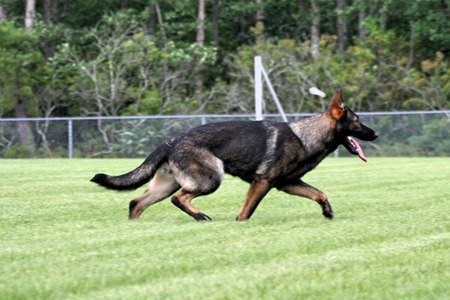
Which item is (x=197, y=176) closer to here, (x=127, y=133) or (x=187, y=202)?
(x=187, y=202)

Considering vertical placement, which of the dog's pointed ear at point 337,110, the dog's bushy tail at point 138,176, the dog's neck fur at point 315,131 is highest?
the dog's pointed ear at point 337,110

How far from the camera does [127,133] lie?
107 ft

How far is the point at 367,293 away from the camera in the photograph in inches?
244

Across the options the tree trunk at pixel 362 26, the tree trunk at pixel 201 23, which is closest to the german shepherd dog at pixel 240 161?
the tree trunk at pixel 362 26

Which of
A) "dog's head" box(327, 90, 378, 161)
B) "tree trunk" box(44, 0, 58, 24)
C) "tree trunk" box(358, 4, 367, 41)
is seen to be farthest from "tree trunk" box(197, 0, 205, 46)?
"dog's head" box(327, 90, 378, 161)

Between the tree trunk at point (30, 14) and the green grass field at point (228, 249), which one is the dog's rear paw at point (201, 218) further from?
the tree trunk at point (30, 14)

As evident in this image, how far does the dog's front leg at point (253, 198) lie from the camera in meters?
10.6

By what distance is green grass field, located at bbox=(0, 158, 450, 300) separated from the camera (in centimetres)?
635

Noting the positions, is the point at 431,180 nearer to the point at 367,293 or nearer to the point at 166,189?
the point at 166,189

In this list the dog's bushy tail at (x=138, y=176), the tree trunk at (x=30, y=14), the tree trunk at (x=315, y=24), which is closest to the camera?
the dog's bushy tail at (x=138, y=176)

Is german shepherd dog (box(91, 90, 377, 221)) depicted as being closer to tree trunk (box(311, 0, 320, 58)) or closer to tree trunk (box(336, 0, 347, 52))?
tree trunk (box(311, 0, 320, 58))

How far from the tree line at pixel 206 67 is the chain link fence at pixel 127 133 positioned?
1.45ft

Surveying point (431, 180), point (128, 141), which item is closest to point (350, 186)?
point (431, 180)

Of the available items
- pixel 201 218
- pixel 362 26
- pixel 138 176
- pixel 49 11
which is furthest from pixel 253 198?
pixel 49 11
